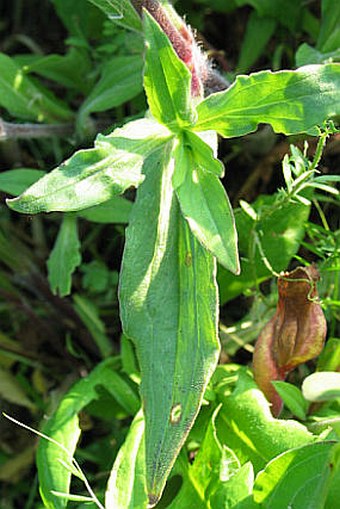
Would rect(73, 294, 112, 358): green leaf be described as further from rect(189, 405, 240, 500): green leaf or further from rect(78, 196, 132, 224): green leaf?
rect(189, 405, 240, 500): green leaf

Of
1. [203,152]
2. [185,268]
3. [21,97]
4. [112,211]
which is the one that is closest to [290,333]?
[185,268]

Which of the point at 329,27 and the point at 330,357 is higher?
the point at 329,27

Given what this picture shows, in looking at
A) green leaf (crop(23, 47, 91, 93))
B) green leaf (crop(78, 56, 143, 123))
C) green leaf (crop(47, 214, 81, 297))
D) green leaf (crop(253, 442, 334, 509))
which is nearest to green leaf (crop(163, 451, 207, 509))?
green leaf (crop(253, 442, 334, 509))

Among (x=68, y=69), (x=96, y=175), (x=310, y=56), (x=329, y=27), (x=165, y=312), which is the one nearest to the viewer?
(x=96, y=175)

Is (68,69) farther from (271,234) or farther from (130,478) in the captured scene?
(130,478)

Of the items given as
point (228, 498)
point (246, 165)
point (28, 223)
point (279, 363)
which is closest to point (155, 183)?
point (279, 363)

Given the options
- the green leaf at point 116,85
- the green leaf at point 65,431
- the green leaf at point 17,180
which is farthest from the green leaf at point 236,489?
the green leaf at point 116,85
